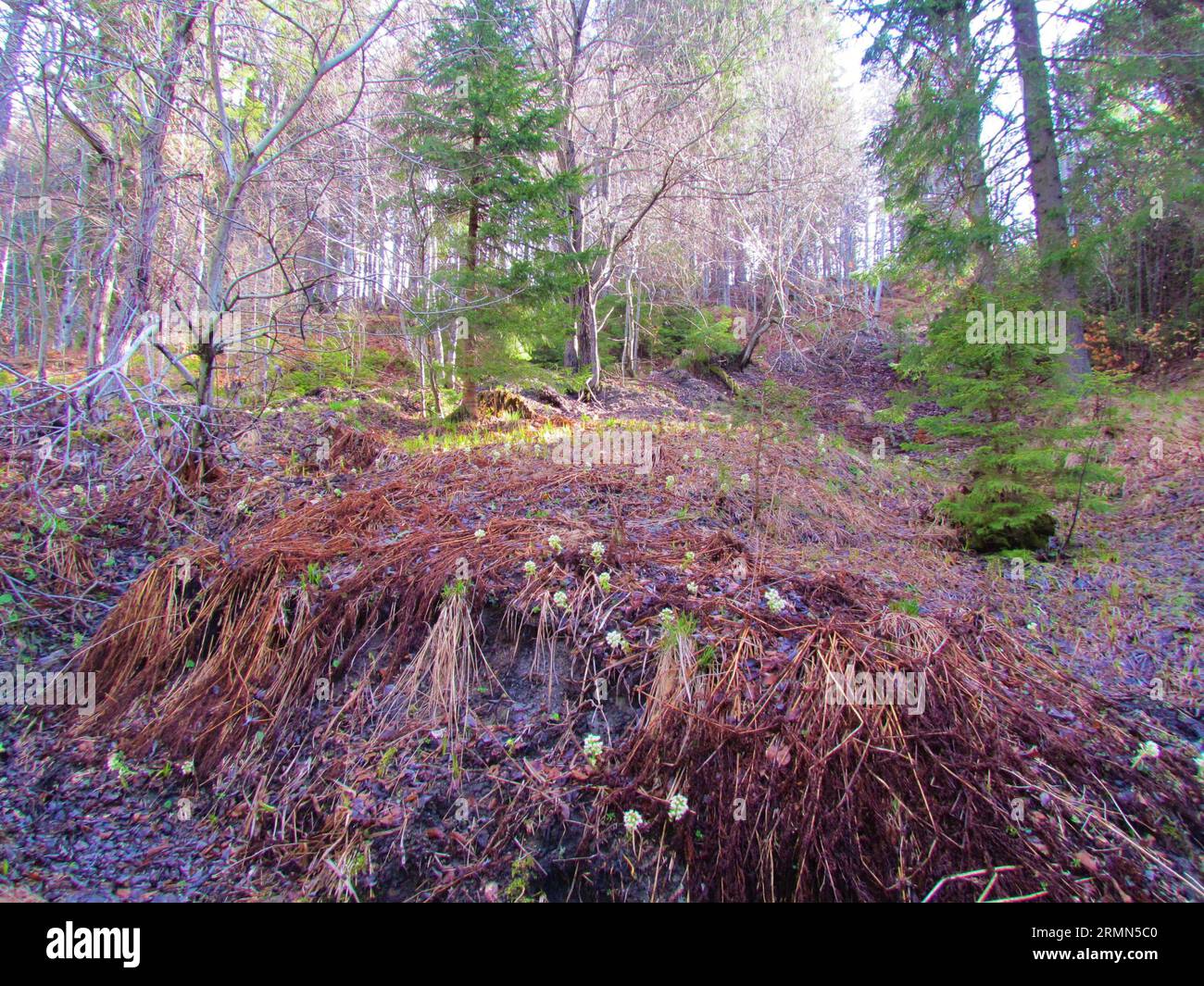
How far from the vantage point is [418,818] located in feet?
8.42

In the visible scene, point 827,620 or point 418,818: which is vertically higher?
point 827,620

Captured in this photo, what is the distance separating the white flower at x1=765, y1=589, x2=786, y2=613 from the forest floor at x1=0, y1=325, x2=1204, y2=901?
0.02 metres

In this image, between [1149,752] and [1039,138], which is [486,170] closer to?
[1039,138]

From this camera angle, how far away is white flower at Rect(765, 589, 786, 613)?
124 inches

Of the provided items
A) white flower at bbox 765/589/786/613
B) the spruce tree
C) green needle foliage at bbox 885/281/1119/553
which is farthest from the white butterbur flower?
Result: the spruce tree

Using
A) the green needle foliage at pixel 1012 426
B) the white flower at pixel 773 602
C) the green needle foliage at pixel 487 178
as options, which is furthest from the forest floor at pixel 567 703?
the green needle foliage at pixel 487 178

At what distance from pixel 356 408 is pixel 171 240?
325 centimetres

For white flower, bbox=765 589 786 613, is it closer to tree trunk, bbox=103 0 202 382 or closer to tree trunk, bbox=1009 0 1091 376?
tree trunk, bbox=103 0 202 382

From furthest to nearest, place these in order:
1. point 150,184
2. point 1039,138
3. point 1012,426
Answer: point 1039,138 < point 150,184 < point 1012,426

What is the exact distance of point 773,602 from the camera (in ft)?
10.4

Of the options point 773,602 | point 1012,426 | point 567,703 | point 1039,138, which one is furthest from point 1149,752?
point 1039,138

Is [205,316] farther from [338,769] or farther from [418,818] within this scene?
[418,818]

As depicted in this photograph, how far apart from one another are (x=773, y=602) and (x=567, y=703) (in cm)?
130
